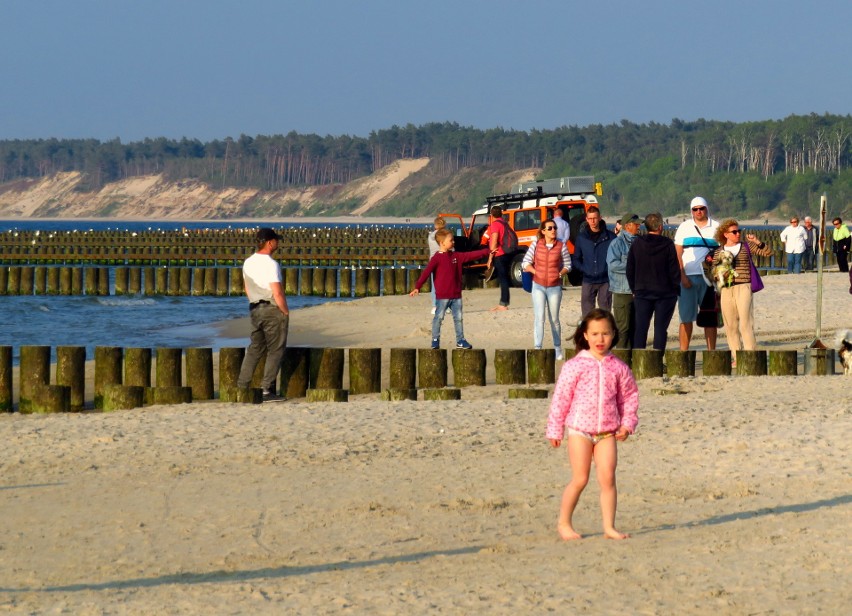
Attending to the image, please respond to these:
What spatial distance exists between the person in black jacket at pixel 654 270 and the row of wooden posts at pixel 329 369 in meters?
0.51

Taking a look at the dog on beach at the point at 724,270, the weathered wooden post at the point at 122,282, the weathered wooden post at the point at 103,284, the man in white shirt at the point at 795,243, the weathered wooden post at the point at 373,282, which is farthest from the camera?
the weathered wooden post at the point at 122,282

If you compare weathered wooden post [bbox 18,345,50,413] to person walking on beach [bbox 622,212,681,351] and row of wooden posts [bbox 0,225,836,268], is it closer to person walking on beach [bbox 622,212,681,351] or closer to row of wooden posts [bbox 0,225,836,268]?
person walking on beach [bbox 622,212,681,351]

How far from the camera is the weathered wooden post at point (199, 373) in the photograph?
45.5 feet

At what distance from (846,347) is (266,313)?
18.0 ft

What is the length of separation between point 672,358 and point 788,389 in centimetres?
167

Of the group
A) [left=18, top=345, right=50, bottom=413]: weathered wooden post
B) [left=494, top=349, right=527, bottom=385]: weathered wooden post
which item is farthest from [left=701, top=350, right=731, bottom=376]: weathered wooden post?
[left=18, top=345, right=50, bottom=413]: weathered wooden post

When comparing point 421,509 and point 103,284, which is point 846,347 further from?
point 103,284

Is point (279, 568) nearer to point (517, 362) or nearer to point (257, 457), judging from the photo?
point (257, 457)

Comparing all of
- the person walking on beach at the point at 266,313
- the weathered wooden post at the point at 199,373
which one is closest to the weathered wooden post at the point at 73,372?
the weathered wooden post at the point at 199,373

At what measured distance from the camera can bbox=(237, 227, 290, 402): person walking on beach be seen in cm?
1270

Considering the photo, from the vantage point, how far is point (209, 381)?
1395cm

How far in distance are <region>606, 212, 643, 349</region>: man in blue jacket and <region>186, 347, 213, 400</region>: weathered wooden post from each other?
14.1 ft

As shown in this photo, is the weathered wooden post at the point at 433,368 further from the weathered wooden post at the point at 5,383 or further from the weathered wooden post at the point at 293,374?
the weathered wooden post at the point at 5,383

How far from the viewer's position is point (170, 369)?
14.2 m
